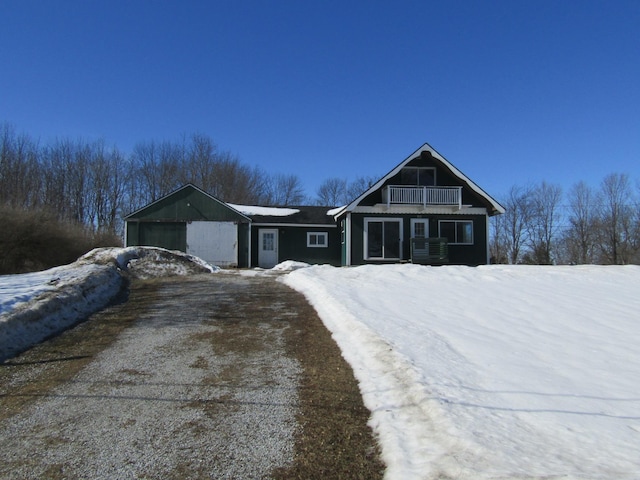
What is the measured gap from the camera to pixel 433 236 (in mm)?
20375

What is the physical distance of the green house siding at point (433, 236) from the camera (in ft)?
65.4

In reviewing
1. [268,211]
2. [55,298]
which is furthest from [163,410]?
[268,211]

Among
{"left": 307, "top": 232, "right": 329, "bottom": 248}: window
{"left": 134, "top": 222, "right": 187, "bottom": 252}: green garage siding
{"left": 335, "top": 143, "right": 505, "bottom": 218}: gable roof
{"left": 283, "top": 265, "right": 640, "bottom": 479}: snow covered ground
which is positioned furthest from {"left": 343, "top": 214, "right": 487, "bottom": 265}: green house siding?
{"left": 283, "top": 265, "right": 640, "bottom": 479}: snow covered ground

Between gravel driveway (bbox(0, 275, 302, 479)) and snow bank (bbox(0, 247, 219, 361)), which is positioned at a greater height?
snow bank (bbox(0, 247, 219, 361))

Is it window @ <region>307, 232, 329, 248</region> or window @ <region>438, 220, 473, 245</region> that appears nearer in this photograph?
window @ <region>438, 220, 473, 245</region>

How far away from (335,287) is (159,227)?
13736mm

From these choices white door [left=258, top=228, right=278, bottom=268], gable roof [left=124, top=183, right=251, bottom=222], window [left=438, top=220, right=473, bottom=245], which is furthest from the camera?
white door [left=258, top=228, right=278, bottom=268]

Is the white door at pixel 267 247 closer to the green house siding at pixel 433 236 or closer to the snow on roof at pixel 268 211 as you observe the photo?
the snow on roof at pixel 268 211

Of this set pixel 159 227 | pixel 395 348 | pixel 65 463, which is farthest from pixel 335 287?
pixel 159 227

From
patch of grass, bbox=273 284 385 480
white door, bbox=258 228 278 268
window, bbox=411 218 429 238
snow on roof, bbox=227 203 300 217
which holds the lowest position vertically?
patch of grass, bbox=273 284 385 480

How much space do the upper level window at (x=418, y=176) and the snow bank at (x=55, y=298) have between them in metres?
11.5

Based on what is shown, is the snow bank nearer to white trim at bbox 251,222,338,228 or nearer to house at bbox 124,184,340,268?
house at bbox 124,184,340,268

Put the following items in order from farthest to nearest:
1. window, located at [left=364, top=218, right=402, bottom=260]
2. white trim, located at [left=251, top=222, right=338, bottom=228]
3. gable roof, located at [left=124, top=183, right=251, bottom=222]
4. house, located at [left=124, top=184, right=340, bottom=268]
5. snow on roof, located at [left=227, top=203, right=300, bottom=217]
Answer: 1. snow on roof, located at [left=227, top=203, right=300, bottom=217]
2. white trim, located at [left=251, top=222, right=338, bottom=228]
3. house, located at [left=124, top=184, right=340, bottom=268]
4. gable roof, located at [left=124, top=183, right=251, bottom=222]
5. window, located at [left=364, top=218, right=402, bottom=260]

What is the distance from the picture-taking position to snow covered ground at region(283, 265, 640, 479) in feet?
9.41
